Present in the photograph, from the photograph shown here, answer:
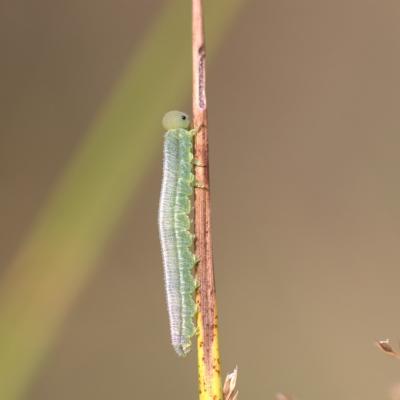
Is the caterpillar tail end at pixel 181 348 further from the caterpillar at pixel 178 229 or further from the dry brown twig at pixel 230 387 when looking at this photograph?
the dry brown twig at pixel 230 387

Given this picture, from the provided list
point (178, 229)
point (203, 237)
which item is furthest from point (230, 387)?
point (178, 229)

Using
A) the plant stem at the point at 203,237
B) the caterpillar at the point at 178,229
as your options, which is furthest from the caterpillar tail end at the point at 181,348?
the plant stem at the point at 203,237

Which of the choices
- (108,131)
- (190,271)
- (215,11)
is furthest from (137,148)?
(190,271)

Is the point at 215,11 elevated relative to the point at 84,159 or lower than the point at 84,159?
elevated

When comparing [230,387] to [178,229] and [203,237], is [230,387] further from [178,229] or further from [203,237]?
[178,229]

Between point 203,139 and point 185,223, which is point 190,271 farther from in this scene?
point 203,139

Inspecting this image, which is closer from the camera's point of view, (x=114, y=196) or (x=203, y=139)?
(x=203, y=139)

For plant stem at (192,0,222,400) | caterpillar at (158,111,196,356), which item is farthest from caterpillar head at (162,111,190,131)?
plant stem at (192,0,222,400)
